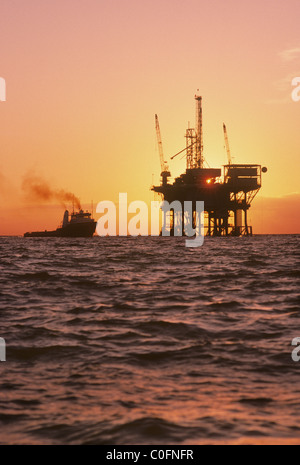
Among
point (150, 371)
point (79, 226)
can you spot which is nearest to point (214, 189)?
point (79, 226)

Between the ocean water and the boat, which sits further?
the boat

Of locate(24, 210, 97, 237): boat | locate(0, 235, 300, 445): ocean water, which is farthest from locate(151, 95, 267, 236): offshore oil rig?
locate(0, 235, 300, 445): ocean water

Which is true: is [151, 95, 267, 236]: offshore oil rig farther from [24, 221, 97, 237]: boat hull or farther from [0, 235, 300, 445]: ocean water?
[0, 235, 300, 445]: ocean water

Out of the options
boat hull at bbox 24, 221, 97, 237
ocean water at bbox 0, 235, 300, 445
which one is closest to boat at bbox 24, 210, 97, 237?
boat hull at bbox 24, 221, 97, 237

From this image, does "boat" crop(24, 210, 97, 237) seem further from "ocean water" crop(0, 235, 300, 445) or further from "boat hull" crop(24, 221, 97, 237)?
"ocean water" crop(0, 235, 300, 445)

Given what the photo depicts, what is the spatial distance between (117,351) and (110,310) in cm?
522

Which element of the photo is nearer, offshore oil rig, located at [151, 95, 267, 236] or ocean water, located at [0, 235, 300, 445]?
ocean water, located at [0, 235, 300, 445]

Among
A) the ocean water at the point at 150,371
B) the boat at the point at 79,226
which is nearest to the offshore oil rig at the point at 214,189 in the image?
the boat at the point at 79,226

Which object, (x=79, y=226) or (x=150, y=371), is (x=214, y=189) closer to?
(x=79, y=226)

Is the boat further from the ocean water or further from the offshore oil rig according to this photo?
the ocean water

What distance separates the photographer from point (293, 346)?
1032cm

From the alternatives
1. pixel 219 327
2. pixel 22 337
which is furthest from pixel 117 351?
pixel 219 327

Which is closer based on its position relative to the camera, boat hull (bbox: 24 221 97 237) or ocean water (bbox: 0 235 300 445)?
ocean water (bbox: 0 235 300 445)

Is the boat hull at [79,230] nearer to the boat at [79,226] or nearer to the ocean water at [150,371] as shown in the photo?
the boat at [79,226]
